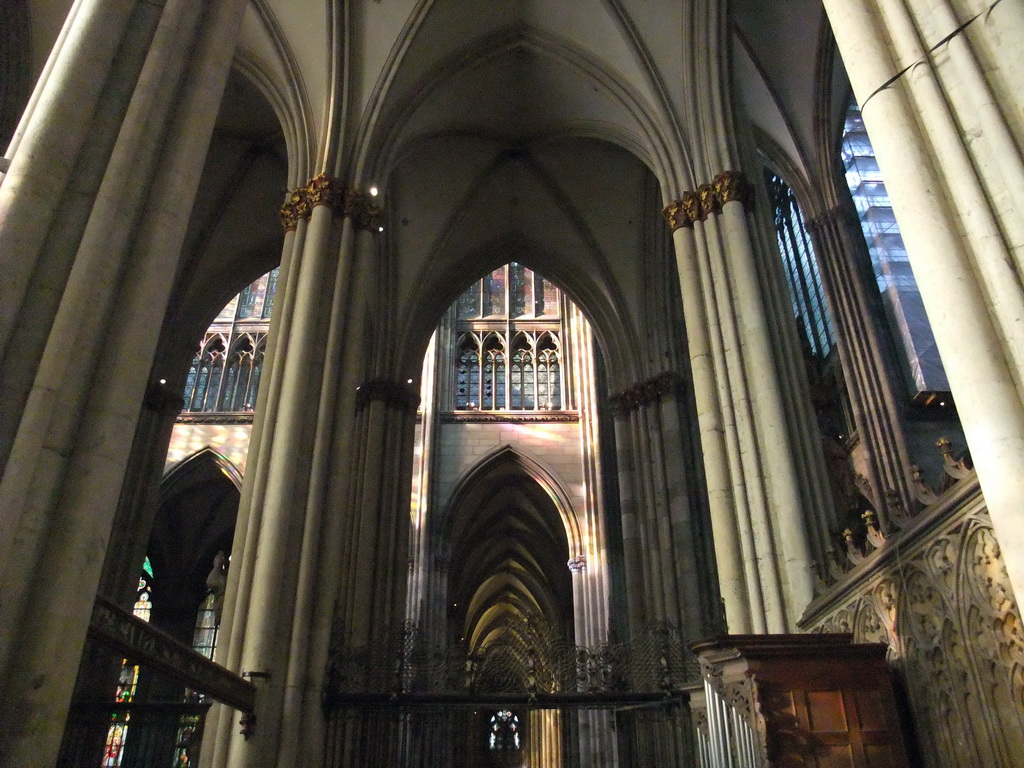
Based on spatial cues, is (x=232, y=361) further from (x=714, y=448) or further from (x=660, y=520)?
(x=714, y=448)

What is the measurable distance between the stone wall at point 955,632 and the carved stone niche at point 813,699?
215mm

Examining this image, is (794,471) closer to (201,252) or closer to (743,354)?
(743,354)

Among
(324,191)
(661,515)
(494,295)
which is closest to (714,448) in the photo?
(661,515)

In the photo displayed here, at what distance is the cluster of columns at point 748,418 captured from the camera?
7602mm

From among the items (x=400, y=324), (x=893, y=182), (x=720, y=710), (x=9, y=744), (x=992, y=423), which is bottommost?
(x=9, y=744)

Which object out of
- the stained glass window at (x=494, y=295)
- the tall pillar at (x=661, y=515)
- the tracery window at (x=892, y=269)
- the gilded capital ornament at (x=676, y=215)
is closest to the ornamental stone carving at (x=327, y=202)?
the gilded capital ornament at (x=676, y=215)

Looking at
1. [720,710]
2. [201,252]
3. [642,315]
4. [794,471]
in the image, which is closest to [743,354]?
[794,471]

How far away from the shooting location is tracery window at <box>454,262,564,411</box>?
76.5ft

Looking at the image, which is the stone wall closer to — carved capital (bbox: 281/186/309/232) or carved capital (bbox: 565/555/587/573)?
carved capital (bbox: 281/186/309/232)

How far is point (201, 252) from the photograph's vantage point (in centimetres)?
1424

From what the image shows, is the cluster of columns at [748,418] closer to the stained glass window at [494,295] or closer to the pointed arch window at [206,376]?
the stained glass window at [494,295]

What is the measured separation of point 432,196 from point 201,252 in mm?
4342

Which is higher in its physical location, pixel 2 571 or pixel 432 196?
pixel 432 196

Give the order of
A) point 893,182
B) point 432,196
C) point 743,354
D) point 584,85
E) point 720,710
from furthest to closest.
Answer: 1. point 432,196
2. point 584,85
3. point 743,354
4. point 720,710
5. point 893,182
